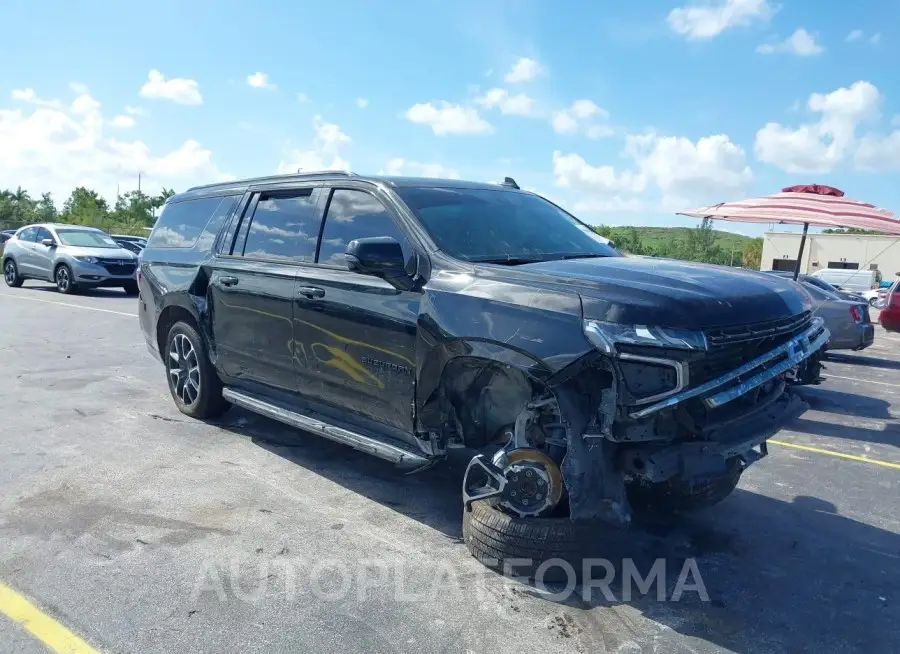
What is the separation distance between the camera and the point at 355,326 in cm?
427

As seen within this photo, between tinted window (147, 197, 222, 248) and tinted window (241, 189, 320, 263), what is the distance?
2.44 ft

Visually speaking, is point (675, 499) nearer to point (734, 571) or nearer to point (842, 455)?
point (734, 571)

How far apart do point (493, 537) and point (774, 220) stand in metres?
7.13

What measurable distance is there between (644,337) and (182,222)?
4.64m

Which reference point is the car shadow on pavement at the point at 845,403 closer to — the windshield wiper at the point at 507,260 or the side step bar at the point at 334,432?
the windshield wiper at the point at 507,260

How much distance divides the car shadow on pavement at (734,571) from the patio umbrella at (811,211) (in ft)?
16.6

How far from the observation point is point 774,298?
12.1 feet

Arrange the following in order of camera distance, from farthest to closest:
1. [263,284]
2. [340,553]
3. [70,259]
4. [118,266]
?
[118,266]
[70,259]
[263,284]
[340,553]

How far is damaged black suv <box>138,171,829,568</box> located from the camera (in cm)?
318

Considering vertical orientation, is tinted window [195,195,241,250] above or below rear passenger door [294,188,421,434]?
above

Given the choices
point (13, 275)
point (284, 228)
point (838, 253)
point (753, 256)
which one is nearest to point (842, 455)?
point (284, 228)

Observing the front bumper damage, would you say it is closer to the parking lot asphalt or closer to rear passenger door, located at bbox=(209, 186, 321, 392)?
the parking lot asphalt

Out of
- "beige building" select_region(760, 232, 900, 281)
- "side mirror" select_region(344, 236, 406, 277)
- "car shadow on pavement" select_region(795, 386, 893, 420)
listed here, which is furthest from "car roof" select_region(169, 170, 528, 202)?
"beige building" select_region(760, 232, 900, 281)

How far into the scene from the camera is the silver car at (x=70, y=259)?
1717cm
